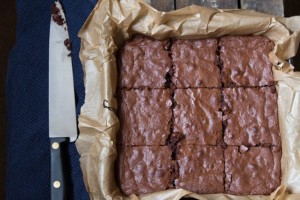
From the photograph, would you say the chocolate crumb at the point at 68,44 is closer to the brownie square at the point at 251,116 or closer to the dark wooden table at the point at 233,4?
the dark wooden table at the point at 233,4

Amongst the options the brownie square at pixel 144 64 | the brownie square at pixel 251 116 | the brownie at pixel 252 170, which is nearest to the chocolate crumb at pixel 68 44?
the brownie square at pixel 144 64

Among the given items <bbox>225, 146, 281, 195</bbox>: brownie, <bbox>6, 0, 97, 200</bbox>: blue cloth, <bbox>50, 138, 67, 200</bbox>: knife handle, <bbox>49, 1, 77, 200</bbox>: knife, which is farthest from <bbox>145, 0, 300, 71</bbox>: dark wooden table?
<bbox>50, 138, 67, 200</bbox>: knife handle

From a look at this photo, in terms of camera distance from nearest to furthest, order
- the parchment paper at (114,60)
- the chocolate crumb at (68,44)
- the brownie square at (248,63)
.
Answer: the parchment paper at (114,60) < the brownie square at (248,63) < the chocolate crumb at (68,44)

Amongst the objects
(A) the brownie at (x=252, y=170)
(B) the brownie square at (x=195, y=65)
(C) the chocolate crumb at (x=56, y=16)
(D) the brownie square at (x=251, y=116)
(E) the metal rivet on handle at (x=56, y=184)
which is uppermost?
(C) the chocolate crumb at (x=56, y=16)

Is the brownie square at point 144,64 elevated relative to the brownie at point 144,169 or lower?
elevated

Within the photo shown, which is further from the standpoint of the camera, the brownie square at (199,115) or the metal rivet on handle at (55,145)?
the metal rivet on handle at (55,145)

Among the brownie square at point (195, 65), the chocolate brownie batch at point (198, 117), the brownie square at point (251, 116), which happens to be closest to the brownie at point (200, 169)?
the chocolate brownie batch at point (198, 117)

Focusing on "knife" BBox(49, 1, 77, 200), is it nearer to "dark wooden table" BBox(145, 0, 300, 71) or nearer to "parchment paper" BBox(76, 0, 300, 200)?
"parchment paper" BBox(76, 0, 300, 200)

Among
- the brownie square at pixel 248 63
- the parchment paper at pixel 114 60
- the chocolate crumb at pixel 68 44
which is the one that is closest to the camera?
the parchment paper at pixel 114 60

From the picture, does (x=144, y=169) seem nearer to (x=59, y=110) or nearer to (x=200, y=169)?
(x=200, y=169)
